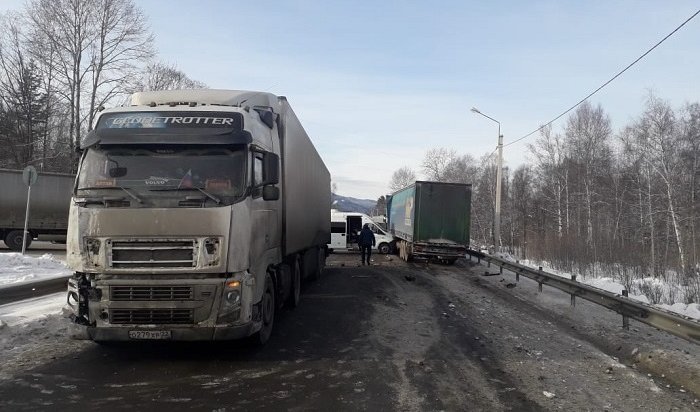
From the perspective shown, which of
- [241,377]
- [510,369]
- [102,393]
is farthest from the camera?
[510,369]

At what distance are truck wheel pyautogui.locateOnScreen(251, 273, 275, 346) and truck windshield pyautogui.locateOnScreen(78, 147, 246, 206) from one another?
1.65m

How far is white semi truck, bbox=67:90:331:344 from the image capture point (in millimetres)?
5715

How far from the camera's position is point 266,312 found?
704 centimetres

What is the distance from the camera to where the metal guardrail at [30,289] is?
30.1ft

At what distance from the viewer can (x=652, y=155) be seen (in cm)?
3462

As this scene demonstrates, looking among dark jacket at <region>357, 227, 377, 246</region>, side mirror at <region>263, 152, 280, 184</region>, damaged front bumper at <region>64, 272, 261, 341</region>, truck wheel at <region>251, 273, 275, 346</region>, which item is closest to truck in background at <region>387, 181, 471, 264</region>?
dark jacket at <region>357, 227, 377, 246</region>

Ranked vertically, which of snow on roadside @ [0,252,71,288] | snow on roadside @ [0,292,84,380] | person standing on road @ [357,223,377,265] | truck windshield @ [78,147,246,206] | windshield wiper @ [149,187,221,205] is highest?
truck windshield @ [78,147,246,206]

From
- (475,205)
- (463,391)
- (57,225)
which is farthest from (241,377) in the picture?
(475,205)

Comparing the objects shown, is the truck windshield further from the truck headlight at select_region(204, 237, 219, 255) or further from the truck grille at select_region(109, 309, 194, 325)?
the truck grille at select_region(109, 309, 194, 325)

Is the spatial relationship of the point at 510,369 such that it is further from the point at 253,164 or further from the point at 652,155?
the point at 652,155

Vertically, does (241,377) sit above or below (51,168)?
below

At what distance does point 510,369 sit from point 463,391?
117 cm

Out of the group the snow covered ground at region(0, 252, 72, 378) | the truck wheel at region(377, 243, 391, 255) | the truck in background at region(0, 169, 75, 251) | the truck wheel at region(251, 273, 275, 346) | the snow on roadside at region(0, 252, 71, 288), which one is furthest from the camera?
the truck wheel at region(377, 243, 391, 255)

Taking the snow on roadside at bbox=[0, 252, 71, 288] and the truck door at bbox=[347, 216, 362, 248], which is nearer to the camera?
the snow on roadside at bbox=[0, 252, 71, 288]
